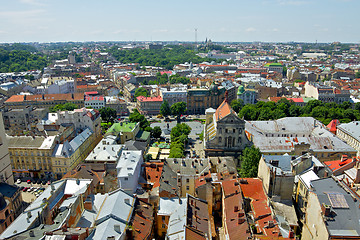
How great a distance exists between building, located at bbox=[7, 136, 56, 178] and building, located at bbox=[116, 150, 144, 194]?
24306 mm

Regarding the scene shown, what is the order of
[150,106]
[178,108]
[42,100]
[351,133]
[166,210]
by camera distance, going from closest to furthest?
[166,210]
[351,133]
[178,108]
[42,100]
[150,106]

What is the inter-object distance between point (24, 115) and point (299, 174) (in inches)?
3544

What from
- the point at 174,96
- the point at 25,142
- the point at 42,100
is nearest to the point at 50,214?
the point at 25,142

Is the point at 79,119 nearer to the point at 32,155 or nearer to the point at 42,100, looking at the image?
the point at 32,155

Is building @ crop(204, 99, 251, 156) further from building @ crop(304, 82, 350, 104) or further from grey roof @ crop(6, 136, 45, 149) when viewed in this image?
building @ crop(304, 82, 350, 104)

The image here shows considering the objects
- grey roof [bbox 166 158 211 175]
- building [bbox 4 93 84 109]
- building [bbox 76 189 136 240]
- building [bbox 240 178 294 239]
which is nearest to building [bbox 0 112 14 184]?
building [bbox 76 189 136 240]

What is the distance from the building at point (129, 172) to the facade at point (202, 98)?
89.2 metres

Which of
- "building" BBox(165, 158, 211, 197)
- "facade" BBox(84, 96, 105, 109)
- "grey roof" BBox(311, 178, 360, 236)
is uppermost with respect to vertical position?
"grey roof" BBox(311, 178, 360, 236)

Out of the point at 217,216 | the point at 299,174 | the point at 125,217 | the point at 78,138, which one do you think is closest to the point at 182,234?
the point at 125,217

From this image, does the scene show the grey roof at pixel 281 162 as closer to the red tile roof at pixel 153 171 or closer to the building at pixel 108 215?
the red tile roof at pixel 153 171

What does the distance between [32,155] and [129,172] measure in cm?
3316

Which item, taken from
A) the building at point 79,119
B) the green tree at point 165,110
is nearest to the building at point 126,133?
the building at point 79,119

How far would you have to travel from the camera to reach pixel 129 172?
5578 centimetres

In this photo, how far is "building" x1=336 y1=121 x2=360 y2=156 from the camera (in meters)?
82.3
